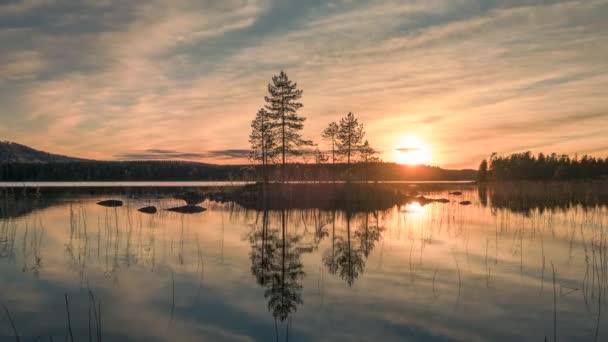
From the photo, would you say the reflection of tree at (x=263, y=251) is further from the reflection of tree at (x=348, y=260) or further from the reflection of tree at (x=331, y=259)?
the reflection of tree at (x=348, y=260)

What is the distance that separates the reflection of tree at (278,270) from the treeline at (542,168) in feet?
371

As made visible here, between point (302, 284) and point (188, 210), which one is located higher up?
point (188, 210)

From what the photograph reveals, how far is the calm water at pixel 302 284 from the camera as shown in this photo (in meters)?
6.73

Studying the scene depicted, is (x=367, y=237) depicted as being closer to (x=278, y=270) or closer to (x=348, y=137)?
(x=278, y=270)

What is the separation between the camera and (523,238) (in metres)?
16.3

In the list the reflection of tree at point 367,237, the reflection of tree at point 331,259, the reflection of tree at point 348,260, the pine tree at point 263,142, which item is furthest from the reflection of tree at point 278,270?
the pine tree at point 263,142

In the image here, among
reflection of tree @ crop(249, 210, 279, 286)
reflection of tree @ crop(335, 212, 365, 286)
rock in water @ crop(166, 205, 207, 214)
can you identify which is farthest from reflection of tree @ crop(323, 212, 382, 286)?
rock in water @ crop(166, 205, 207, 214)

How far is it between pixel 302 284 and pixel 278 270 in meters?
1.49

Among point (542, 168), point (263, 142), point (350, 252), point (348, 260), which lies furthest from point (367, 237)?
point (542, 168)

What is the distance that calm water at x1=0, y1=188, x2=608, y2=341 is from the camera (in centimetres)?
673

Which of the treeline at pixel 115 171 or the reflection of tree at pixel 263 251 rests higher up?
the treeline at pixel 115 171

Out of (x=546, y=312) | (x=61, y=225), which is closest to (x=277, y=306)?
(x=546, y=312)

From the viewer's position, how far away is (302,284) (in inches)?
371

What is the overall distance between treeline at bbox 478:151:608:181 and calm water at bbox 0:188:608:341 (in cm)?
11099
